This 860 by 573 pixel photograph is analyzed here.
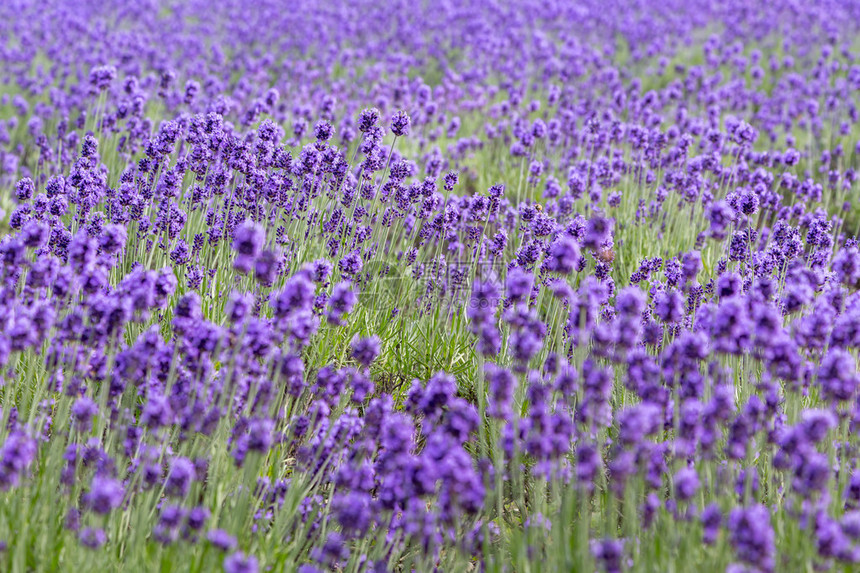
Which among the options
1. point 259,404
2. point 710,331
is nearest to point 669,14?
point 710,331

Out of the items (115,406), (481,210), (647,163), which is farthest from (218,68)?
(115,406)

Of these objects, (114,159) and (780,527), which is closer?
(780,527)

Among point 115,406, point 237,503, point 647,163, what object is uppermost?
point 647,163

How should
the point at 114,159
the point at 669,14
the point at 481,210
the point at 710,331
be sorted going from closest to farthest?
the point at 710,331
the point at 481,210
the point at 114,159
the point at 669,14

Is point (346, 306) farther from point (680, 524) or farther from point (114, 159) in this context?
point (114, 159)

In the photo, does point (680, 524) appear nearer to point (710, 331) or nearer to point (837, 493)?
point (837, 493)

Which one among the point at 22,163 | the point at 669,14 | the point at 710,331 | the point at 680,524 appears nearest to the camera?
the point at 680,524

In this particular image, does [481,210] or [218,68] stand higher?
[218,68]
